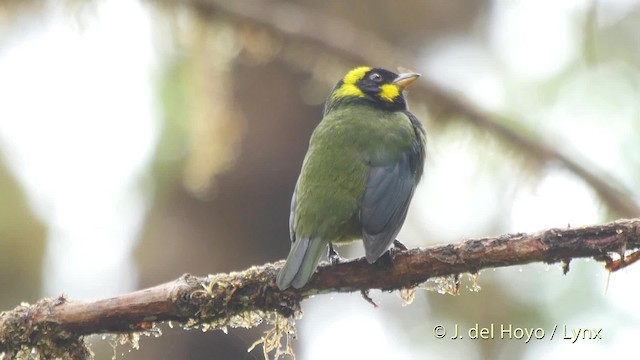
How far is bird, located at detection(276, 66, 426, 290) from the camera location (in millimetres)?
4199

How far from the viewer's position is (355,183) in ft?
15.3

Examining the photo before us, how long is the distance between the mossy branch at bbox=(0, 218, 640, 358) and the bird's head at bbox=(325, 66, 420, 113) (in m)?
1.76

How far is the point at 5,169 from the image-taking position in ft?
33.3

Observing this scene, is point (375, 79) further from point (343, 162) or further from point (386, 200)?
point (386, 200)

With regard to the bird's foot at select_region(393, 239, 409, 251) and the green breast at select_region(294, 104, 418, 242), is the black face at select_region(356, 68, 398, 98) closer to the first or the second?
the green breast at select_region(294, 104, 418, 242)

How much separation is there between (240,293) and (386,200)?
3.24ft

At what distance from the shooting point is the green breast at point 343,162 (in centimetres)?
450

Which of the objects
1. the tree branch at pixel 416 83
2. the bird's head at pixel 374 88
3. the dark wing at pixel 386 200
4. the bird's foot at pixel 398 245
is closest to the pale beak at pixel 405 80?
the bird's head at pixel 374 88

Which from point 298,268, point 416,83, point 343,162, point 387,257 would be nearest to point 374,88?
point 343,162

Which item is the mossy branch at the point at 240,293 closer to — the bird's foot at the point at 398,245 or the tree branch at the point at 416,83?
the bird's foot at the point at 398,245

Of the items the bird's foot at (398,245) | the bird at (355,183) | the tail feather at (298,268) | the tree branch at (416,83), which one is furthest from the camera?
the tree branch at (416,83)

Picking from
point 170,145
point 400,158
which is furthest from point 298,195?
point 170,145

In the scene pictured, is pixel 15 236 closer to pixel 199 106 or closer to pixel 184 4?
pixel 199 106

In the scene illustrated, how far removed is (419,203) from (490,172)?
2.37m
